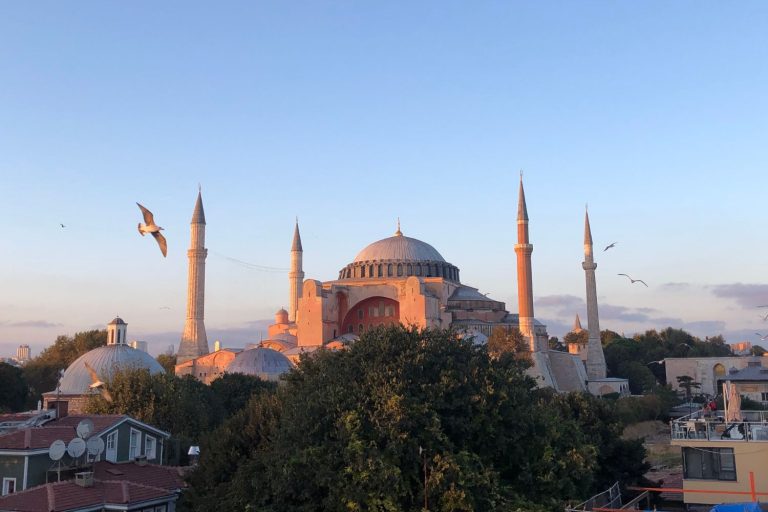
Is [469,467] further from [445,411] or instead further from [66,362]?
[66,362]

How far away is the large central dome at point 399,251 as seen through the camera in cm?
6031

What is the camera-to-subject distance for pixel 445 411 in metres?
13.8

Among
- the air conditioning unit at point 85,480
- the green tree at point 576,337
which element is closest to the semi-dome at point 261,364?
the air conditioning unit at point 85,480

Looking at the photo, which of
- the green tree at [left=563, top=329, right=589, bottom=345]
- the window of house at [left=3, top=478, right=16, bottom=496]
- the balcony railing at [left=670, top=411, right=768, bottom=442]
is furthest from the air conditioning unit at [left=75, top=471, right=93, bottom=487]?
the green tree at [left=563, top=329, right=589, bottom=345]

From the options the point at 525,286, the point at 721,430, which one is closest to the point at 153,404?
the point at 721,430

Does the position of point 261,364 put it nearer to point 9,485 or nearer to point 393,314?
Result: point 393,314

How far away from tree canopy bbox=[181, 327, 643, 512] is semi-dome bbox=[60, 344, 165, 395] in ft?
70.3

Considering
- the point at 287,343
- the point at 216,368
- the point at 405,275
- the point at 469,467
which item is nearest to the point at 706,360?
the point at 405,275

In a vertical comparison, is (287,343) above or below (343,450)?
above

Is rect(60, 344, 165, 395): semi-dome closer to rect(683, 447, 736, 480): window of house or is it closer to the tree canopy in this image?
the tree canopy

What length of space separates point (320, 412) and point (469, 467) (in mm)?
2867

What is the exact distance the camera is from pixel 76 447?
1591 cm

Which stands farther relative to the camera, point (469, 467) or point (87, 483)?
point (87, 483)

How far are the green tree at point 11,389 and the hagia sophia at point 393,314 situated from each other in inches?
281
